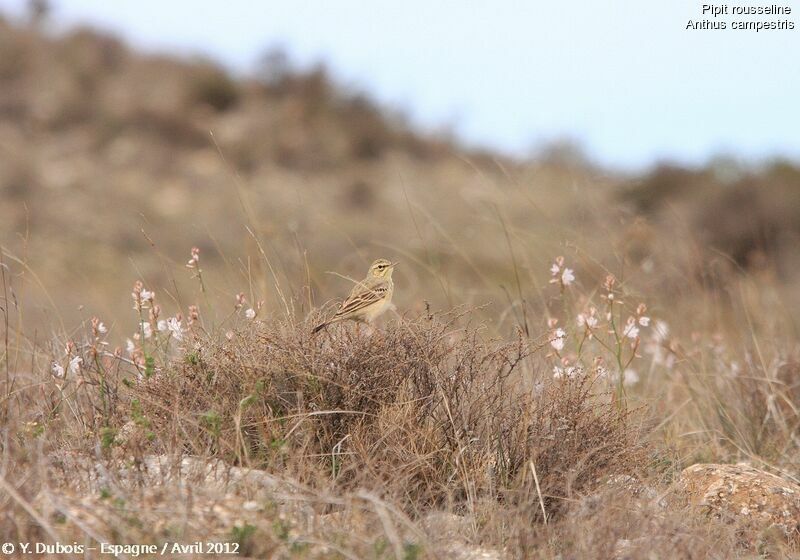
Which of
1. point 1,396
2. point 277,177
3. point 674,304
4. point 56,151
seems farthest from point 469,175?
point 1,396

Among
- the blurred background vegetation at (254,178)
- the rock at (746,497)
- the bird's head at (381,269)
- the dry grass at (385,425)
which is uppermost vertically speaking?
the blurred background vegetation at (254,178)

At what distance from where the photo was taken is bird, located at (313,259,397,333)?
519cm

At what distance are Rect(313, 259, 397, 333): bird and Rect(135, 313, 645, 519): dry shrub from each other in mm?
303

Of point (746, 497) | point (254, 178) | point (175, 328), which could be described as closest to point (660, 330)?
point (746, 497)

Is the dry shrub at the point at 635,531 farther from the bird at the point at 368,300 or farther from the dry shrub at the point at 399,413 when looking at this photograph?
the bird at the point at 368,300

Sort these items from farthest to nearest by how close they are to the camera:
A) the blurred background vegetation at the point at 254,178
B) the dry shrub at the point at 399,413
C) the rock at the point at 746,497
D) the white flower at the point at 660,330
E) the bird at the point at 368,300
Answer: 1. the blurred background vegetation at the point at 254,178
2. the white flower at the point at 660,330
3. the bird at the point at 368,300
4. the rock at the point at 746,497
5. the dry shrub at the point at 399,413

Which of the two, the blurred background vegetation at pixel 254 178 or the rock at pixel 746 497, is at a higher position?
the blurred background vegetation at pixel 254 178

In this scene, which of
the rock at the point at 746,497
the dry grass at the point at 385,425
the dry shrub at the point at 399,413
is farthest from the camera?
the rock at the point at 746,497

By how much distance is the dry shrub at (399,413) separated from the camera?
4.45 m

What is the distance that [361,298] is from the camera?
5430 millimetres

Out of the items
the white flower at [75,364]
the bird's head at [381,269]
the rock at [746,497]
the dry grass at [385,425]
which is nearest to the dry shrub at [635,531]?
the dry grass at [385,425]

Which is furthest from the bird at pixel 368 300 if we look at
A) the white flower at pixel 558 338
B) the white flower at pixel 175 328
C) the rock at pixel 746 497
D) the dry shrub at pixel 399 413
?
the rock at pixel 746 497

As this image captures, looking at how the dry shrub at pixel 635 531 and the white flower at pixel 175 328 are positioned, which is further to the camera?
the white flower at pixel 175 328

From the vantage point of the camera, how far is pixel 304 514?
3.88 m
